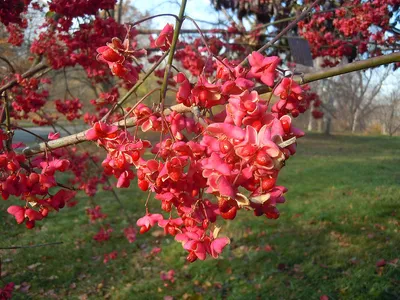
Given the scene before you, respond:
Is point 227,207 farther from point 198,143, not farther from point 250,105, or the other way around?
point 250,105

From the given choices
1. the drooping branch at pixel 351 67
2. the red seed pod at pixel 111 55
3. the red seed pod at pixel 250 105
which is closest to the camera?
the red seed pod at pixel 250 105

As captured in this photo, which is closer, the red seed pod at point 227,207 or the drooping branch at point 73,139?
the red seed pod at point 227,207

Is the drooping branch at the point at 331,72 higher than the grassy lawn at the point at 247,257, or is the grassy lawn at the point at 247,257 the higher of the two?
the drooping branch at the point at 331,72

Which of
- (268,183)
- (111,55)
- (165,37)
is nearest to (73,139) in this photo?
(111,55)

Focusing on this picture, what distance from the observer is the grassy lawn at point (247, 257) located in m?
4.21

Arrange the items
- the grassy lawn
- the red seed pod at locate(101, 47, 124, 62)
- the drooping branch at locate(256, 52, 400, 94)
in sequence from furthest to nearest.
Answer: the grassy lawn → the red seed pod at locate(101, 47, 124, 62) → the drooping branch at locate(256, 52, 400, 94)

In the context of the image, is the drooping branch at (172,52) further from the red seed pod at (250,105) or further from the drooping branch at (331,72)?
the red seed pod at (250,105)

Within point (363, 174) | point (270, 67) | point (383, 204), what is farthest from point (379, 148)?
point (270, 67)

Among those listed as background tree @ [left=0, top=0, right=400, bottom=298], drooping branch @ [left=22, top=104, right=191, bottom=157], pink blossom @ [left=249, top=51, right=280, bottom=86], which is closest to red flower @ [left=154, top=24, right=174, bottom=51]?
background tree @ [left=0, top=0, right=400, bottom=298]

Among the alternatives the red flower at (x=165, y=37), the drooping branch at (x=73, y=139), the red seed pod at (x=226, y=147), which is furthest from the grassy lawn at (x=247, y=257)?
the red seed pod at (x=226, y=147)

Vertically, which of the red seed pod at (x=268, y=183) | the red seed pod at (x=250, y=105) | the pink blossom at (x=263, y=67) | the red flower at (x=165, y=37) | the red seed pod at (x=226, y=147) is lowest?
the red seed pod at (x=268, y=183)

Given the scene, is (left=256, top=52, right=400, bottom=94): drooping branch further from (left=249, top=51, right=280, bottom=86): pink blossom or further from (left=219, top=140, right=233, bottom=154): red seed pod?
(left=219, top=140, right=233, bottom=154): red seed pod

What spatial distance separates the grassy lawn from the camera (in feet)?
13.8

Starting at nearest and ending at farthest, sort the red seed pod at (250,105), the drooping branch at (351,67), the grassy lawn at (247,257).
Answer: the red seed pod at (250,105), the drooping branch at (351,67), the grassy lawn at (247,257)
